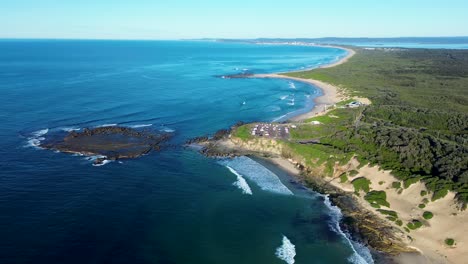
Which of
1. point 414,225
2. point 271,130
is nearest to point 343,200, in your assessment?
point 414,225

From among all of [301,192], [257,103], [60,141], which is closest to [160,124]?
[60,141]

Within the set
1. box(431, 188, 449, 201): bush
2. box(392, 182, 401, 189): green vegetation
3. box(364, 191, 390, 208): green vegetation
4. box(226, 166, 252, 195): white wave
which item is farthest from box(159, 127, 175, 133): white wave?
box(431, 188, 449, 201): bush

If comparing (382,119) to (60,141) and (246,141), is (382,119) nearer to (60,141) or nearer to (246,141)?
(246,141)

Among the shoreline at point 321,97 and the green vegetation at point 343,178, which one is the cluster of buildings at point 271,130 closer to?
the shoreline at point 321,97

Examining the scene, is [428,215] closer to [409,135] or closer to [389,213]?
[389,213]

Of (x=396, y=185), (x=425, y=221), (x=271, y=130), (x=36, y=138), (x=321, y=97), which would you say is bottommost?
(x=425, y=221)
